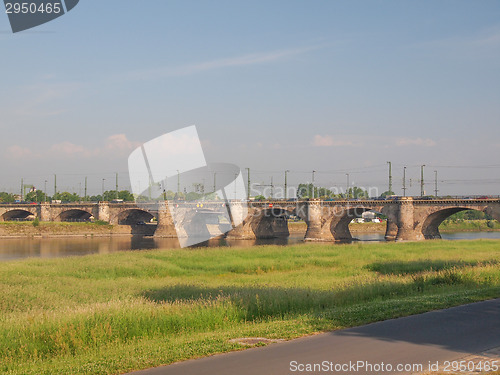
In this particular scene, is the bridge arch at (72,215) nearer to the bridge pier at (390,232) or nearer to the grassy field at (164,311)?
the bridge pier at (390,232)

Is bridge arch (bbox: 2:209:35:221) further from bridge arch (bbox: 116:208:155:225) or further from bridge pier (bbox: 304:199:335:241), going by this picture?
bridge pier (bbox: 304:199:335:241)

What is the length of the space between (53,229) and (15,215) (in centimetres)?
3859

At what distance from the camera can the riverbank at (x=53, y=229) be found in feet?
350

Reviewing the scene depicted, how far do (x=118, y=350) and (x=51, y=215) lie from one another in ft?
408

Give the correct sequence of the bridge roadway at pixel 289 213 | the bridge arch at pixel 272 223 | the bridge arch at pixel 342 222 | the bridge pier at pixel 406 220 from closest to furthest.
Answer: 1. the bridge roadway at pixel 289 213
2. the bridge pier at pixel 406 220
3. the bridge arch at pixel 342 222
4. the bridge arch at pixel 272 223

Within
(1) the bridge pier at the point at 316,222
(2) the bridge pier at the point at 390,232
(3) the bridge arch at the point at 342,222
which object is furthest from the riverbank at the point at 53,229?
(2) the bridge pier at the point at 390,232

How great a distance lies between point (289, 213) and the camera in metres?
108

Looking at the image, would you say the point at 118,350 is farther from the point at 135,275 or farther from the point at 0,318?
the point at 135,275

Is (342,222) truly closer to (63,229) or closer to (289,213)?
(289,213)

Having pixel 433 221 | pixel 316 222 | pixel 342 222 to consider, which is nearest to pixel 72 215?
pixel 316 222

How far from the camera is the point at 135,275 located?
38781mm

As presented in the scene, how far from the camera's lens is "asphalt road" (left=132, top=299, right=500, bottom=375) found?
1104 centimetres

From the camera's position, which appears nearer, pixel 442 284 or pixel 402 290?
pixel 402 290

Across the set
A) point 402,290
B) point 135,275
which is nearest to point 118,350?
point 402,290
